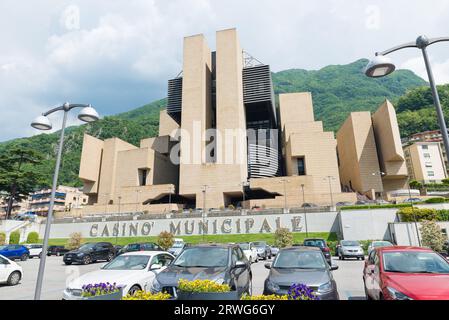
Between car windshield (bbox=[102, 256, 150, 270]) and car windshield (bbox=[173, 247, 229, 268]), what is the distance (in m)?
1.33

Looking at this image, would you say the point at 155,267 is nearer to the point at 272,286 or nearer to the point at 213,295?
the point at 272,286

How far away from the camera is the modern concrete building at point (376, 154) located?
50719 mm

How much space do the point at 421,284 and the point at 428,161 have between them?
295ft

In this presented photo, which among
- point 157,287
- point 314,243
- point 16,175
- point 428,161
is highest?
point 428,161

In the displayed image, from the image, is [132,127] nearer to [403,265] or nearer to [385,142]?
[385,142]

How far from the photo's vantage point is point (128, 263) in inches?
325

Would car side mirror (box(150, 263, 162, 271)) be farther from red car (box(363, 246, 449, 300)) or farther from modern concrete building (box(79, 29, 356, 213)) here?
modern concrete building (box(79, 29, 356, 213))

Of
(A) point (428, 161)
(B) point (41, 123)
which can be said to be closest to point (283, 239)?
(B) point (41, 123)

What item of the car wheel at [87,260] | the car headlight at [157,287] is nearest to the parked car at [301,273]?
the car headlight at [157,287]

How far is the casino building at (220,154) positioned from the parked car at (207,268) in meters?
43.1

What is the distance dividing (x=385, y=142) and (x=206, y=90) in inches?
1509

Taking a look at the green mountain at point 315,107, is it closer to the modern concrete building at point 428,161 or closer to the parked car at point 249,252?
the modern concrete building at point 428,161
